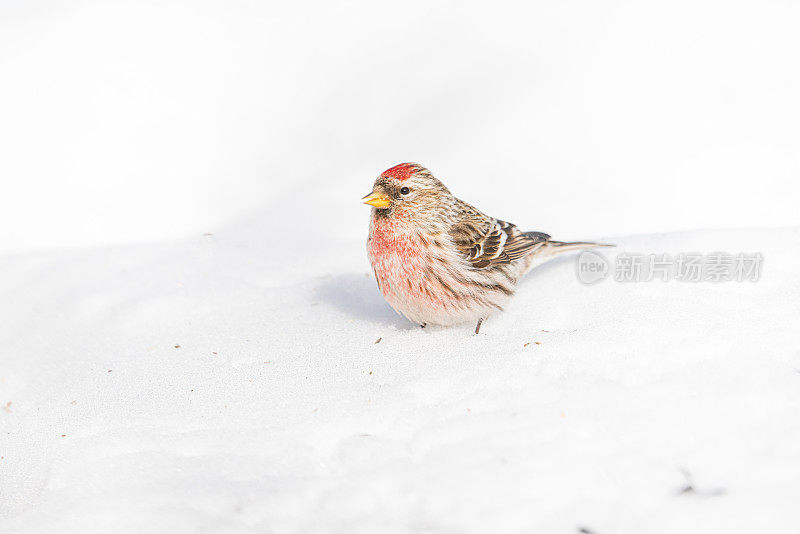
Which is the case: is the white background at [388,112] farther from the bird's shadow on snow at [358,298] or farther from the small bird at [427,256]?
the small bird at [427,256]

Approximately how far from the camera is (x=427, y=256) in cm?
432

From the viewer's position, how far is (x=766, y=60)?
762 centimetres

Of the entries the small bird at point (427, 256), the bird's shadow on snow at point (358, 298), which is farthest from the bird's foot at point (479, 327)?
the bird's shadow on snow at point (358, 298)

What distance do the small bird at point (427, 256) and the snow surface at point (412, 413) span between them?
6.7 inches

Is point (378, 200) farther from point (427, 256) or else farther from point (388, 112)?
point (388, 112)

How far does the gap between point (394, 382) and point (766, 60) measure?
617 cm

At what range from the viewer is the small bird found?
4297 mm

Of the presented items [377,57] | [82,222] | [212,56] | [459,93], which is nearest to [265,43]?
[212,56]

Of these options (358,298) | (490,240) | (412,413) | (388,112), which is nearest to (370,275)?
(358,298)

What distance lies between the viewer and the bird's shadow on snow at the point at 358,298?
482cm

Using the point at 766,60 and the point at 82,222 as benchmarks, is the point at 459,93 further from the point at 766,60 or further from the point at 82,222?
the point at 82,222

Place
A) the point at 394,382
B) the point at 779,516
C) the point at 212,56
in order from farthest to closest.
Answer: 1. the point at 212,56
2. the point at 394,382
3. the point at 779,516

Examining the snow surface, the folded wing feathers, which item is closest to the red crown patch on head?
the folded wing feathers

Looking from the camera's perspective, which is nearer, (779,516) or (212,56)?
(779,516)
